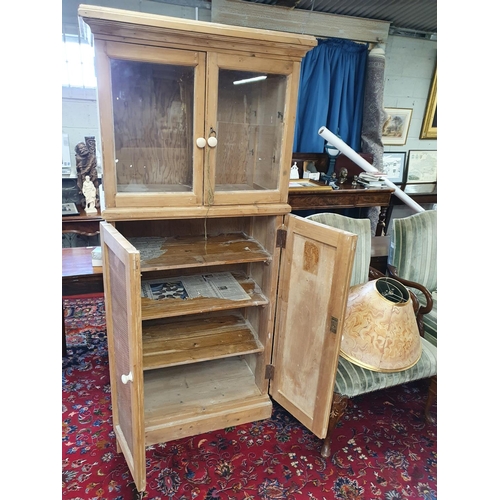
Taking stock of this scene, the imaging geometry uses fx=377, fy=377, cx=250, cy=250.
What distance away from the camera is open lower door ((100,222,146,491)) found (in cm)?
116

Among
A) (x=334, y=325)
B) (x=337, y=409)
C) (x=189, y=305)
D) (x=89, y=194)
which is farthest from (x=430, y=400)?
(x=89, y=194)

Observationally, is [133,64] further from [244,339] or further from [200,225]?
[244,339]

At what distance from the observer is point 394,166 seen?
166 inches

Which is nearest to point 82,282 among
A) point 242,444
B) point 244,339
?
point 244,339

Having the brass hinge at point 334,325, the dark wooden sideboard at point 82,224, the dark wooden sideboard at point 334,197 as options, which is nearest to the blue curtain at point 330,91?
the dark wooden sideboard at point 334,197

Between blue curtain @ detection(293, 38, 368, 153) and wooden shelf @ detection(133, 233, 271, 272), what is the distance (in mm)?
2071

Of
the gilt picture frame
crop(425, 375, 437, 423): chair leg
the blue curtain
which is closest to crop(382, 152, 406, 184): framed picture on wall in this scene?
the gilt picture frame

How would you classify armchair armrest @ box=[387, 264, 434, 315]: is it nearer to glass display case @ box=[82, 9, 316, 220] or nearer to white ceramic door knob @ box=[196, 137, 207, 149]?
glass display case @ box=[82, 9, 316, 220]

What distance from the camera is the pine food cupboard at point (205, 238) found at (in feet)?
4.18

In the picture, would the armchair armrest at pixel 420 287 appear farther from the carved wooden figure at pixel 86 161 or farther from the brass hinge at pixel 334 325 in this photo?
the carved wooden figure at pixel 86 161

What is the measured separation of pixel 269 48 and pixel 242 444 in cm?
169

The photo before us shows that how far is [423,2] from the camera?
321 cm

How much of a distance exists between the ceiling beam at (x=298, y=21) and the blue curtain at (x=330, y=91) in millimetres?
92

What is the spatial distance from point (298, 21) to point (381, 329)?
3.10m
